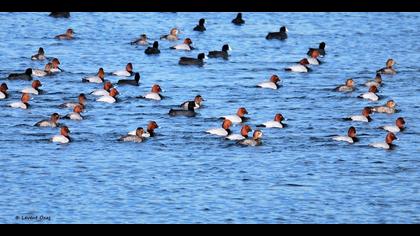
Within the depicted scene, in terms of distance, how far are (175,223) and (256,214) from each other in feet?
6.04

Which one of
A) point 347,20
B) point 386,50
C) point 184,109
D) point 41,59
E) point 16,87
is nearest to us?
point 184,109

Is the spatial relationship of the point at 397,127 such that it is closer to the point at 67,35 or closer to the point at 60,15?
the point at 67,35

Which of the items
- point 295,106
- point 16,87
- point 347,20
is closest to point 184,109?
point 295,106

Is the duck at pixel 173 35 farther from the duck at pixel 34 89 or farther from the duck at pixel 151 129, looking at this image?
the duck at pixel 151 129

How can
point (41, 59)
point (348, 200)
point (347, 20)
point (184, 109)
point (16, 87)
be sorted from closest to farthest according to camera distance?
point (348, 200), point (184, 109), point (16, 87), point (41, 59), point (347, 20)

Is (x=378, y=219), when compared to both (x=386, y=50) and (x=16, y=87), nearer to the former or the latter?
(x=16, y=87)

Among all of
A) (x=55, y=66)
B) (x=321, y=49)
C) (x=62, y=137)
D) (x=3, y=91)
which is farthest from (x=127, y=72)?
(x=62, y=137)

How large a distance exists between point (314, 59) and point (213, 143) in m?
13.6

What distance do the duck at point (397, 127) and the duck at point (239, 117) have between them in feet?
12.2

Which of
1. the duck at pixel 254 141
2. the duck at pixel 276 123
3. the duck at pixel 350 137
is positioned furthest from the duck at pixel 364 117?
the duck at pixel 254 141

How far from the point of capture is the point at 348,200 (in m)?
33.7

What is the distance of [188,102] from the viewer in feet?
138

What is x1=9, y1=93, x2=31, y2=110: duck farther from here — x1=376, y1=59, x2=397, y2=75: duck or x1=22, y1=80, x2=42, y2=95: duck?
x1=376, y1=59, x2=397, y2=75: duck

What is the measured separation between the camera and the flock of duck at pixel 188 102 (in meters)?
39.2
